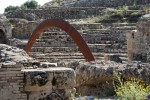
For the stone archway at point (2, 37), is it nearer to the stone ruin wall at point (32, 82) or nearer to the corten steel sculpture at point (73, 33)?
the corten steel sculpture at point (73, 33)

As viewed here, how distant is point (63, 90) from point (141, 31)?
8667 millimetres

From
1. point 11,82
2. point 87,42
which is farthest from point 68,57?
point 11,82

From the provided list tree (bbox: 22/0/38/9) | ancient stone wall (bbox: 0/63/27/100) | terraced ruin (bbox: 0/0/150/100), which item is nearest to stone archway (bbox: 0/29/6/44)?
terraced ruin (bbox: 0/0/150/100)

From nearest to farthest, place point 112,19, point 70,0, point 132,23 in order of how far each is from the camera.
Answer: point 132,23 → point 112,19 → point 70,0

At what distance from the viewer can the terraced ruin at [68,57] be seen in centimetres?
766

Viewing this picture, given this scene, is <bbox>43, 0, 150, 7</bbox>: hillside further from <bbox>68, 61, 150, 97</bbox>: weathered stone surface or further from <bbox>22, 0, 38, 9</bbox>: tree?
<bbox>68, 61, 150, 97</bbox>: weathered stone surface

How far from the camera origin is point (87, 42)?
25766 millimetres

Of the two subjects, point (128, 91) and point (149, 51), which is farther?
point (149, 51)

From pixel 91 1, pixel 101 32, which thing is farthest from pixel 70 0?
pixel 101 32

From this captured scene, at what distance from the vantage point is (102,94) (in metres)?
10.2

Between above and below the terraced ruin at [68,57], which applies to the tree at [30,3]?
above

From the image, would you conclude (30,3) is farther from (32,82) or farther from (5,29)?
(32,82)

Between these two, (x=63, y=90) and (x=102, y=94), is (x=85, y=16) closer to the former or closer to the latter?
(x=102, y=94)

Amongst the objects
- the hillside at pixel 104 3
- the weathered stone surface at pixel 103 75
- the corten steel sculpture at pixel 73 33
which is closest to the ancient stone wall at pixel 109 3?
the hillside at pixel 104 3
